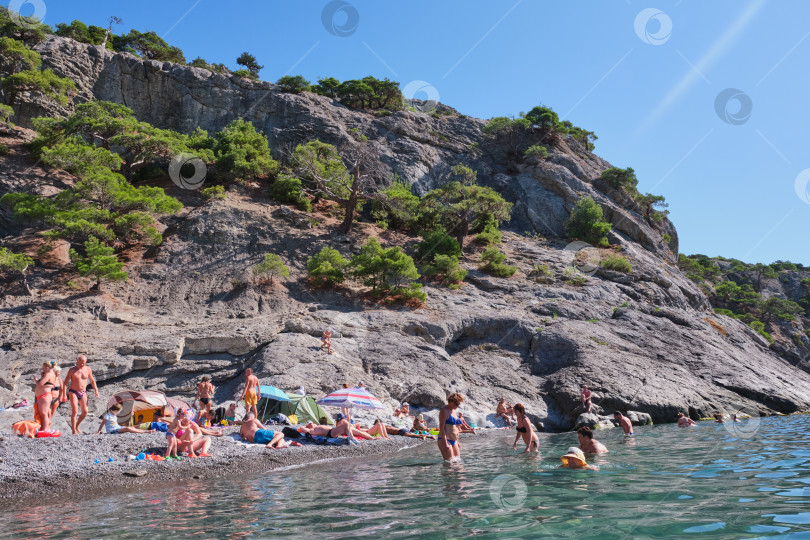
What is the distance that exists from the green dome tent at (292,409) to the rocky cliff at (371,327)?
1.59 m

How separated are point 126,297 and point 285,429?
49.4 feet

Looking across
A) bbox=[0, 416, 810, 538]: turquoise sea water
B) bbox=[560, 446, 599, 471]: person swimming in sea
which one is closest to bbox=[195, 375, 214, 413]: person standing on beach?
bbox=[0, 416, 810, 538]: turquoise sea water

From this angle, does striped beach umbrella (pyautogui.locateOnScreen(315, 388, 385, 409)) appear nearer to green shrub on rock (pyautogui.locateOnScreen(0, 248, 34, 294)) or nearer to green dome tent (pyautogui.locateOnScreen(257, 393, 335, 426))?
green dome tent (pyautogui.locateOnScreen(257, 393, 335, 426))

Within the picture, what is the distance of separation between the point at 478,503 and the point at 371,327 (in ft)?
57.3

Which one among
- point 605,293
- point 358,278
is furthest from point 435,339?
point 605,293

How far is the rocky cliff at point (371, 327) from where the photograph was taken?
1916 cm

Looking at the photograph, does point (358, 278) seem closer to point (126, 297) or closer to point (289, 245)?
point (289, 245)

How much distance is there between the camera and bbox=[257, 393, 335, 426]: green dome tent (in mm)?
15820

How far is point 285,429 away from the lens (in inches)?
545

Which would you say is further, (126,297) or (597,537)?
(126,297)

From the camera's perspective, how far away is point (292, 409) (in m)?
15.9

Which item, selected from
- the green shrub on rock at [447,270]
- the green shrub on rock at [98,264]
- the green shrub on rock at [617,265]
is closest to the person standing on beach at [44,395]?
the green shrub on rock at [98,264]

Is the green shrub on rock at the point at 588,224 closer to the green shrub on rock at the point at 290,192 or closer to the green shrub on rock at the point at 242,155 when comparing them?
the green shrub on rock at the point at 290,192

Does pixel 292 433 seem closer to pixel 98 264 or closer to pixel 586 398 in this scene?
pixel 586 398
